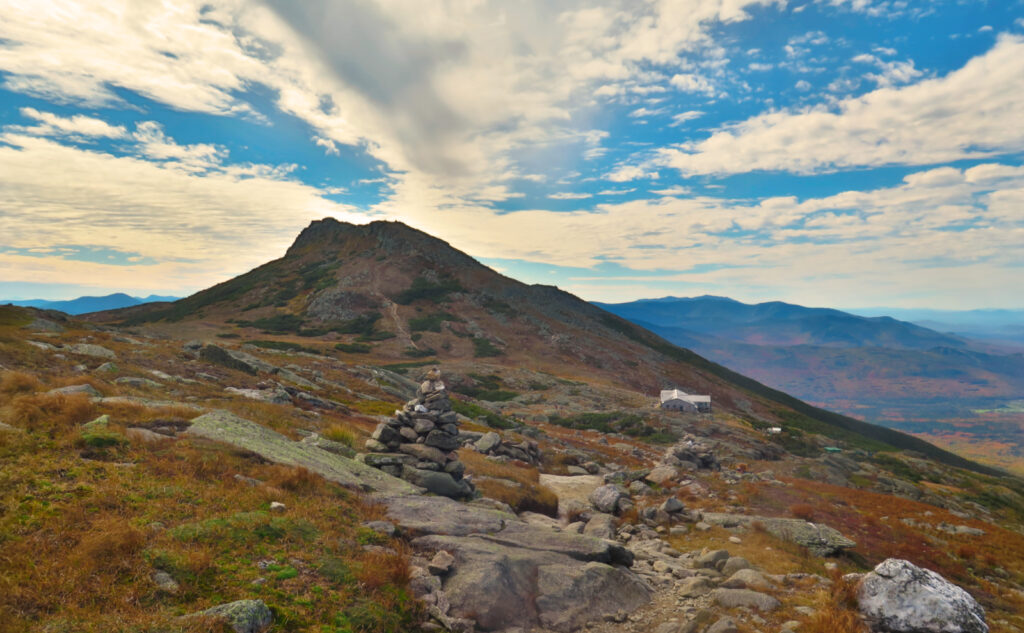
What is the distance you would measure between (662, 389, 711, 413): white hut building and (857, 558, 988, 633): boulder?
7556 cm

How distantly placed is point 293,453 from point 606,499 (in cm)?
1627

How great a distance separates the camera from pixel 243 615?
296 inches

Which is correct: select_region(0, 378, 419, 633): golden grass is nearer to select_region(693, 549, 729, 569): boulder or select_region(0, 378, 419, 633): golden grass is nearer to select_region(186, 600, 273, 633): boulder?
select_region(186, 600, 273, 633): boulder

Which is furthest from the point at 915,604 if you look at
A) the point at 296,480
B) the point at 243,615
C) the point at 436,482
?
the point at 296,480

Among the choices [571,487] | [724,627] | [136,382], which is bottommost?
[571,487]

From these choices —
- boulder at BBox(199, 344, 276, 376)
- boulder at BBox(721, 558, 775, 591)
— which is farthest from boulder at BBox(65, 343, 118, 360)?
boulder at BBox(721, 558, 775, 591)

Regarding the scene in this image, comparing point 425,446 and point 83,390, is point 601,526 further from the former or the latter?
point 83,390

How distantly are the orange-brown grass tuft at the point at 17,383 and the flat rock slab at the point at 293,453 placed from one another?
5851mm

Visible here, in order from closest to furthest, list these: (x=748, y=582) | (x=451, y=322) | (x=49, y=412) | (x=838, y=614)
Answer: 1. (x=838, y=614)
2. (x=49, y=412)
3. (x=748, y=582)
4. (x=451, y=322)

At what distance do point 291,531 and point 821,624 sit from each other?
13.2m

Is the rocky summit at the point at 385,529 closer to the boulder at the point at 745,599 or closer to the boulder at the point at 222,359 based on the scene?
the boulder at the point at 745,599

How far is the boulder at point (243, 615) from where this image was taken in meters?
7.29

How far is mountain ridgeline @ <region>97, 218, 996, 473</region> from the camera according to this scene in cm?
12238

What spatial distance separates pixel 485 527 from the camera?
14727 millimetres
